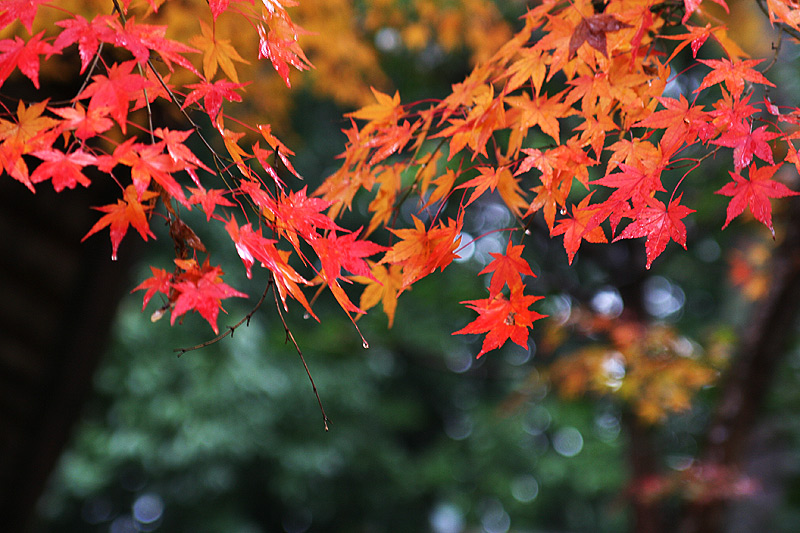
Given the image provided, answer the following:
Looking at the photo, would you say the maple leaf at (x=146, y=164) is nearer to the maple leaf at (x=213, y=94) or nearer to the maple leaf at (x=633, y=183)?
the maple leaf at (x=213, y=94)

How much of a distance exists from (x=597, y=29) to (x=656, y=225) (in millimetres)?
242

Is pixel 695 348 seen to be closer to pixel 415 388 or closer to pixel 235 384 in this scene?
pixel 235 384

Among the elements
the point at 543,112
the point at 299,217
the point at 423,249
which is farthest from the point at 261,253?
the point at 543,112

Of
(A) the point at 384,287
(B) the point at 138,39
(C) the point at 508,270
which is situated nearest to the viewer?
(B) the point at 138,39

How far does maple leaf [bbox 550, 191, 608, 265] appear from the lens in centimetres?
74

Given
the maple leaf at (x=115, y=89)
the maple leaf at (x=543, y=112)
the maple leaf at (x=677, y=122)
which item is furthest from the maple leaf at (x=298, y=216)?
the maple leaf at (x=677, y=122)

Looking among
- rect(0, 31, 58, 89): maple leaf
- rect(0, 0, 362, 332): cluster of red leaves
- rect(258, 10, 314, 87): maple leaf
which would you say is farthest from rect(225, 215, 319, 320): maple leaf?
rect(0, 31, 58, 89): maple leaf

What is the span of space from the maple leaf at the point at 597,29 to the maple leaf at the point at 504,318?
12.2 inches

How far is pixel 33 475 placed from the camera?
213 centimetres

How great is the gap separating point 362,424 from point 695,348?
473 centimetres

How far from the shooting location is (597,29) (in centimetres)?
70

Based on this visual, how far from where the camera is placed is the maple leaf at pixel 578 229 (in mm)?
738

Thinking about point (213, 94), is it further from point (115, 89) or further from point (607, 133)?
point (607, 133)

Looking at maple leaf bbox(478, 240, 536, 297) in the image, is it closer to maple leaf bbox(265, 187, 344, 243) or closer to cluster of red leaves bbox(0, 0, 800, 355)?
cluster of red leaves bbox(0, 0, 800, 355)
